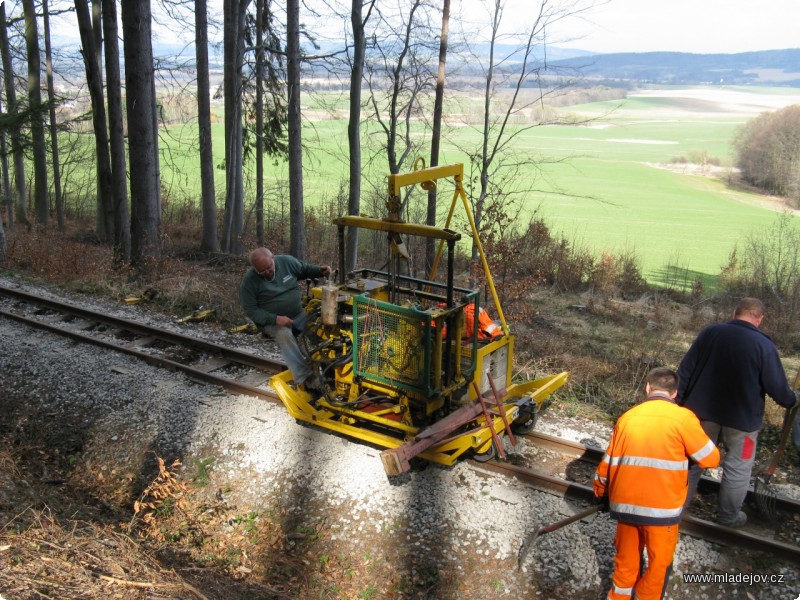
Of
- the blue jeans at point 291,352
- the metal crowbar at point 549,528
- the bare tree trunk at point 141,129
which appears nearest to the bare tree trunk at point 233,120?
the bare tree trunk at point 141,129

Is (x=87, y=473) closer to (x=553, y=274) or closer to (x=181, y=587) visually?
(x=181, y=587)

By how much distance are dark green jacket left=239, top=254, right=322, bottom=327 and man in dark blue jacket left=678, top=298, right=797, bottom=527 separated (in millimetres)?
3954

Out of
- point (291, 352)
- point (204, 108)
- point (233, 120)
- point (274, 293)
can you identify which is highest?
point (204, 108)

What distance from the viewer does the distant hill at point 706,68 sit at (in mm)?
72500

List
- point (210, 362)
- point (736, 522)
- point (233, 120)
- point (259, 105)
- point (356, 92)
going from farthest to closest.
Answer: point (259, 105) < point (233, 120) < point (356, 92) < point (210, 362) < point (736, 522)

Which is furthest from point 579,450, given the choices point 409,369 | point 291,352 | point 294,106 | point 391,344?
point 294,106

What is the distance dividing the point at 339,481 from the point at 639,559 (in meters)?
2.69

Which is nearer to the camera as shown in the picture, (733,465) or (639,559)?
(639,559)

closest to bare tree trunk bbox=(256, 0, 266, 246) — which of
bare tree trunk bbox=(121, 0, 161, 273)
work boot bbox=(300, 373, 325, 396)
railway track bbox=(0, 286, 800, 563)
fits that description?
bare tree trunk bbox=(121, 0, 161, 273)

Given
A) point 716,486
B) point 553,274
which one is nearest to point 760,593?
point 716,486

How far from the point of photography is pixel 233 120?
55.4ft

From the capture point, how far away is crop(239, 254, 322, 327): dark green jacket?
668cm

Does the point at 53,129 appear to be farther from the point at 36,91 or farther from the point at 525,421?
the point at 525,421

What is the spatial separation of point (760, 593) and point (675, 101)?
86157mm
